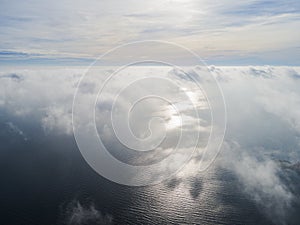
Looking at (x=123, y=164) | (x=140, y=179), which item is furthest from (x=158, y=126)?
(x=140, y=179)

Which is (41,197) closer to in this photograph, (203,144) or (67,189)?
(67,189)

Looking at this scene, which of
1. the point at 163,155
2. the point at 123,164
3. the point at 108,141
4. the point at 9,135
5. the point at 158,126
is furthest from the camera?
the point at 158,126

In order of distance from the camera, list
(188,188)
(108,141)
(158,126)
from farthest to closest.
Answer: (158,126)
(108,141)
(188,188)

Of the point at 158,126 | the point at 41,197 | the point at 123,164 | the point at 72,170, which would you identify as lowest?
the point at 41,197

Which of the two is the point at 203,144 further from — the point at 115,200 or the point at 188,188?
the point at 115,200

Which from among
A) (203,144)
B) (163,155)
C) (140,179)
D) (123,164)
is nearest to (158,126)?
(203,144)

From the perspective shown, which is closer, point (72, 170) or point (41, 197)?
point (41, 197)

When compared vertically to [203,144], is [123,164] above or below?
below
